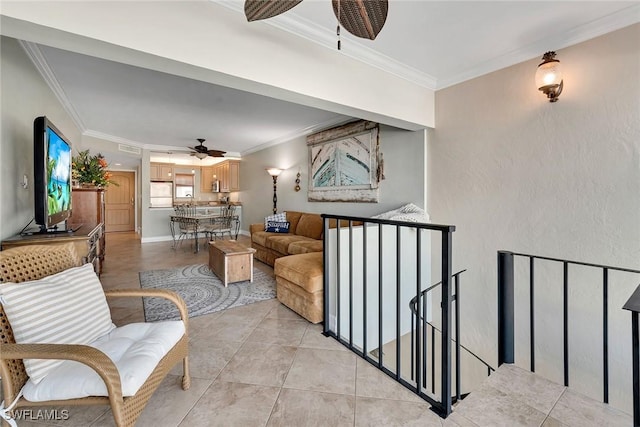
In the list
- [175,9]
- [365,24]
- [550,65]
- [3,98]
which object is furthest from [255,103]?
[550,65]

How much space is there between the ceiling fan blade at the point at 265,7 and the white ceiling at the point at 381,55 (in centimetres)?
70

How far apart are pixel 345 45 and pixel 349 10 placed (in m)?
1.11

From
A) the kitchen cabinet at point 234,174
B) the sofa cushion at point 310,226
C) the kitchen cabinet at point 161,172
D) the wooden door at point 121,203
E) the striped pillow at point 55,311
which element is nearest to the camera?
the striped pillow at point 55,311

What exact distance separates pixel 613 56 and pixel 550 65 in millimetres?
371

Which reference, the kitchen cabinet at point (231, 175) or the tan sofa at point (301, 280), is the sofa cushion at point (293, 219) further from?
the kitchen cabinet at point (231, 175)

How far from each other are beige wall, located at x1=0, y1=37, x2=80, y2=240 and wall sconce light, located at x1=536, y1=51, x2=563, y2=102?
418cm

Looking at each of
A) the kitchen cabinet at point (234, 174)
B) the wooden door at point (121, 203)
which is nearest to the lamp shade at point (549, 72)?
the kitchen cabinet at point (234, 174)

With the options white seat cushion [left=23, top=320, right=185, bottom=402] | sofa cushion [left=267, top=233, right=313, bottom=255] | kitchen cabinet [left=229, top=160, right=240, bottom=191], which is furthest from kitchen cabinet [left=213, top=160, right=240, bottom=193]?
white seat cushion [left=23, top=320, right=185, bottom=402]

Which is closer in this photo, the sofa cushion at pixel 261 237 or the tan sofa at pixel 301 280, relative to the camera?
the tan sofa at pixel 301 280

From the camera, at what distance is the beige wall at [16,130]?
2008 millimetres

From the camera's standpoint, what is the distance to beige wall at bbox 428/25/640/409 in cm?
201

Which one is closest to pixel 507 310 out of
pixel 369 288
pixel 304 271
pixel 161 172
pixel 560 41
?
pixel 369 288

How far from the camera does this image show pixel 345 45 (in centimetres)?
233

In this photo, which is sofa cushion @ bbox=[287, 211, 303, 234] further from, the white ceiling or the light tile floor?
the light tile floor
